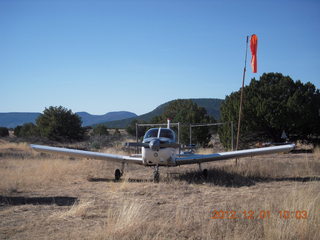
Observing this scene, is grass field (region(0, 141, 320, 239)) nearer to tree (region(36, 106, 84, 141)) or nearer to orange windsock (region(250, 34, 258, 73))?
orange windsock (region(250, 34, 258, 73))

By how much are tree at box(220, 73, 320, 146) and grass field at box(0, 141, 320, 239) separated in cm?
904

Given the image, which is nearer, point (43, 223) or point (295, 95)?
point (43, 223)

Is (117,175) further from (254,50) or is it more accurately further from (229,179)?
(254,50)

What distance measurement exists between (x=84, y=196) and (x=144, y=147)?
3.09m

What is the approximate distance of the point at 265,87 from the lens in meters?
20.5

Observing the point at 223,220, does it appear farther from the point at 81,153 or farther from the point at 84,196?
the point at 81,153

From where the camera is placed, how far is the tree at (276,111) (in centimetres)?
1847

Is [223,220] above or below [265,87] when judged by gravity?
below

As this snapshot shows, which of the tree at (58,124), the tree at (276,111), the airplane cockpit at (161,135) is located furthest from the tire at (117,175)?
the tree at (58,124)

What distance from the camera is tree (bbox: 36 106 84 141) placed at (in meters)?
31.4

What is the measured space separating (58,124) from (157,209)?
28.4 meters

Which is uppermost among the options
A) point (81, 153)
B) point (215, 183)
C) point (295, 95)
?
point (295, 95)

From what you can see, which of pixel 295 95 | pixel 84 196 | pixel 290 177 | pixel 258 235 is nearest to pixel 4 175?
pixel 84 196
